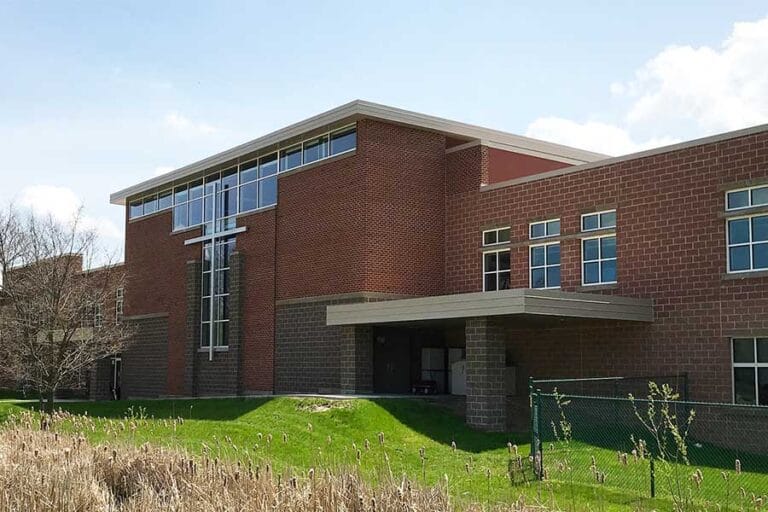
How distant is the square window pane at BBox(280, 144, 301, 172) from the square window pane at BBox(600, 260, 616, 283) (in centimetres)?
1200

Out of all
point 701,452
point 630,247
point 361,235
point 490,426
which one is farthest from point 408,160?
point 701,452

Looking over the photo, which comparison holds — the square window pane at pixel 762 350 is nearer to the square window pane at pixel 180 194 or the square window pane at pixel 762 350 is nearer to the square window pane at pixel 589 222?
the square window pane at pixel 589 222

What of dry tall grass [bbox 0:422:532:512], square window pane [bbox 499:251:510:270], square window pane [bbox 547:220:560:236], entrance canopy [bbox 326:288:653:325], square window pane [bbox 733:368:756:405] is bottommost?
dry tall grass [bbox 0:422:532:512]

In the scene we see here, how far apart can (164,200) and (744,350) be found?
89.6 feet

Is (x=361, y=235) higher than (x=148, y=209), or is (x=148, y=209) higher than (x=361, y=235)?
(x=148, y=209)

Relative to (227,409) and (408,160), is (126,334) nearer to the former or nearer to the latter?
(227,409)

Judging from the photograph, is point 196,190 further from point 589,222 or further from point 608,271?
point 608,271

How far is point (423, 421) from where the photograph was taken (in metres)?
25.4

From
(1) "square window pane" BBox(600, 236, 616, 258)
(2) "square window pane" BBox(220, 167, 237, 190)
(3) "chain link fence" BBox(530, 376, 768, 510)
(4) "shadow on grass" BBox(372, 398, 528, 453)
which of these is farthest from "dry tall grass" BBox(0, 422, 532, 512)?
(2) "square window pane" BBox(220, 167, 237, 190)

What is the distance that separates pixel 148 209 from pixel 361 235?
17077 millimetres

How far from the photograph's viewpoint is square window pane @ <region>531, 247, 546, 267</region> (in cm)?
2931

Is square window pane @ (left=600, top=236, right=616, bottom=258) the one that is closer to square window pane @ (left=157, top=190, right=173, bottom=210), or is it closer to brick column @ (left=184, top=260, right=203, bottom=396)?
brick column @ (left=184, top=260, right=203, bottom=396)

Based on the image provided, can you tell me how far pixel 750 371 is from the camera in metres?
23.6

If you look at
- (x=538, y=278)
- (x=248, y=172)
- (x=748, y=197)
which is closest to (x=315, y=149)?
(x=248, y=172)
